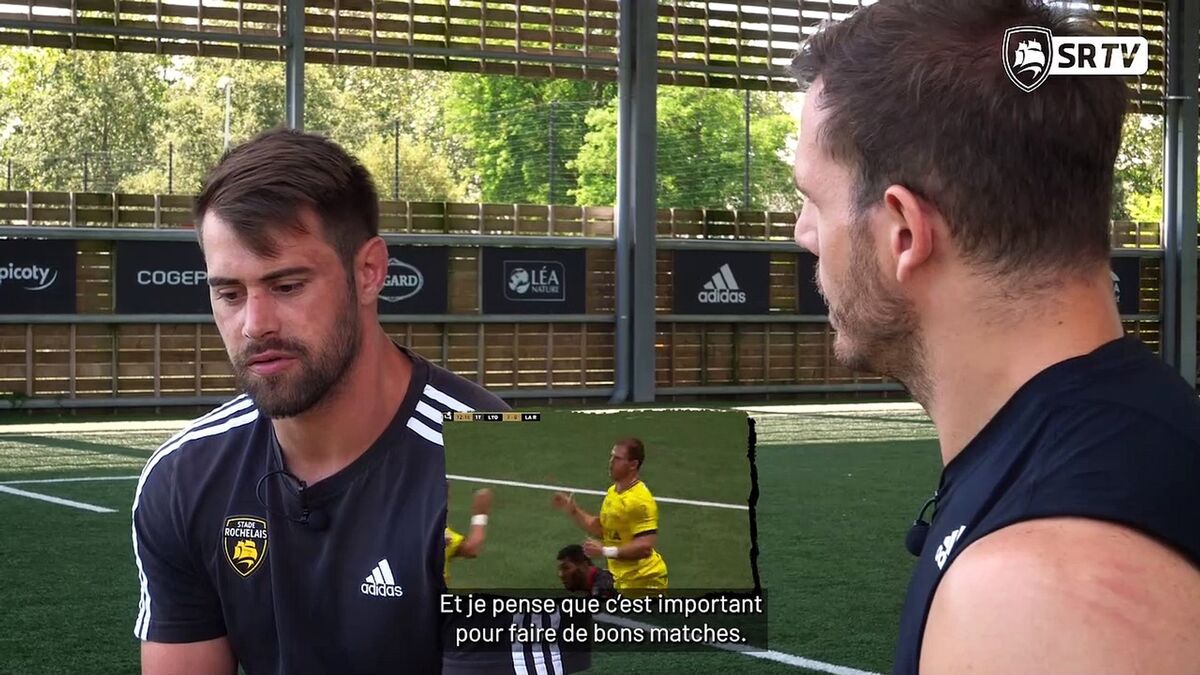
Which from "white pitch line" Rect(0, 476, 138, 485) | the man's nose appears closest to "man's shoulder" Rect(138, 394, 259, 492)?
the man's nose

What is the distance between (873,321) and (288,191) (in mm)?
1705

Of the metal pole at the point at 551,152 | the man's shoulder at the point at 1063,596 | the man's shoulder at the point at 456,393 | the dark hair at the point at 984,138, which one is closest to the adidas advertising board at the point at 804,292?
the metal pole at the point at 551,152

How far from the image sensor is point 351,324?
3.01 m

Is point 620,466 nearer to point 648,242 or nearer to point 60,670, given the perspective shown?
point 60,670

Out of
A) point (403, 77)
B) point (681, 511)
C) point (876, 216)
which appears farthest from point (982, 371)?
point (403, 77)

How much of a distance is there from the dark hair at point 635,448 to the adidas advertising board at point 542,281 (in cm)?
1766

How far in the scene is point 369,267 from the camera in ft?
10.0

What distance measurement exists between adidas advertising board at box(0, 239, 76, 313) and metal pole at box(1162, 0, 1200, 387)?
49.8 feet

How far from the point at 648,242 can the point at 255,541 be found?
652 inches

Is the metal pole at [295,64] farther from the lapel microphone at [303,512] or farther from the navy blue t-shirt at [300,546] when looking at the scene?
the lapel microphone at [303,512]

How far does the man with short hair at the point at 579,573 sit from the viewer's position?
1642mm

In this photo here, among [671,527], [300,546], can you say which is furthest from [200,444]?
[671,527]

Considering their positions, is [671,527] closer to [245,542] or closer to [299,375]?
[299,375]

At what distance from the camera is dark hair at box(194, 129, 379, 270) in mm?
2863
